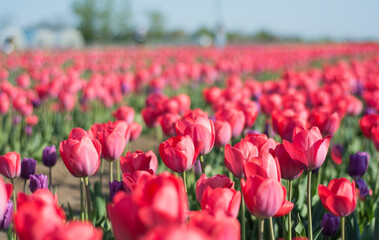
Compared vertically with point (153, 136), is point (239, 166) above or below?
above

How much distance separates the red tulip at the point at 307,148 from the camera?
143 centimetres

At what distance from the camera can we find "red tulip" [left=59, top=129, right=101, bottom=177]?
4.58ft

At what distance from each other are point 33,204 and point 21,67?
29.8 ft

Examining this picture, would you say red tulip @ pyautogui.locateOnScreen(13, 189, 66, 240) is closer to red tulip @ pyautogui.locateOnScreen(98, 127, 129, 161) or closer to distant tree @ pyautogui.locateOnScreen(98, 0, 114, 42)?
red tulip @ pyautogui.locateOnScreen(98, 127, 129, 161)

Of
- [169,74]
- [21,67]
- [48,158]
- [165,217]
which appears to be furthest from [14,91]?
[21,67]

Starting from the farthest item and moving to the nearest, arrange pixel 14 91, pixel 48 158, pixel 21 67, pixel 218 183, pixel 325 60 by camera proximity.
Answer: pixel 325 60 → pixel 21 67 → pixel 14 91 → pixel 48 158 → pixel 218 183

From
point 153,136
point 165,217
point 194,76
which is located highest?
point 165,217

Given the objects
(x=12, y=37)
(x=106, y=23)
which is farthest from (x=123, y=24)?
(x=12, y=37)

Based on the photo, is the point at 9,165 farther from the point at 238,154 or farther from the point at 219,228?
the point at 219,228

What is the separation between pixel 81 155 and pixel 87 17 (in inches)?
2958

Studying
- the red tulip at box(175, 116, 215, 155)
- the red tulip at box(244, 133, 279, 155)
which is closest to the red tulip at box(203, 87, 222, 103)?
the red tulip at box(175, 116, 215, 155)

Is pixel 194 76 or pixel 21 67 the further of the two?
pixel 21 67

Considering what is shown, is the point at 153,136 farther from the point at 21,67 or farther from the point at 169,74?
the point at 21,67

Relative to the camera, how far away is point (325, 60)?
15297 mm
